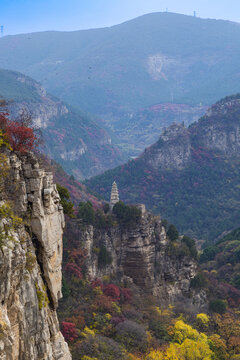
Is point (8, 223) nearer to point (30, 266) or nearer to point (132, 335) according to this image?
point (30, 266)

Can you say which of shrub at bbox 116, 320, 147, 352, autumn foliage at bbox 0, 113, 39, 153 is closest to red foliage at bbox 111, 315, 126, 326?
shrub at bbox 116, 320, 147, 352

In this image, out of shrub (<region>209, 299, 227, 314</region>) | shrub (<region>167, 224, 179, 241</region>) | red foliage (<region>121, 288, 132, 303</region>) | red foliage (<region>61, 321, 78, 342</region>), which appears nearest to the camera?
red foliage (<region>61, 321, 78, 342</region>)

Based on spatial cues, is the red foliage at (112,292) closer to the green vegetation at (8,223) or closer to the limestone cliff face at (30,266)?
the limestone cliff face at (30,266)

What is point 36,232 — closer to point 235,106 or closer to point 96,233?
point 96,233

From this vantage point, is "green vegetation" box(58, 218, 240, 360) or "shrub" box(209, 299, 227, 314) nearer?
"green vegetation" box(58, 218, 240, 360)

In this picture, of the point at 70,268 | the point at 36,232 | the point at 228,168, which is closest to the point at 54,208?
the point at 36,232

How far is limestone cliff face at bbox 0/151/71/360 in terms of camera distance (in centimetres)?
1439

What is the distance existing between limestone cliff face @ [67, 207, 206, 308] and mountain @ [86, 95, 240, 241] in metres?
51.2

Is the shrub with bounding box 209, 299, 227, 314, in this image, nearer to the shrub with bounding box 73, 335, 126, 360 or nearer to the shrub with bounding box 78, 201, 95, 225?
the shrub with bounding box 78, 201, 95, 225

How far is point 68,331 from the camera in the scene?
104 feet

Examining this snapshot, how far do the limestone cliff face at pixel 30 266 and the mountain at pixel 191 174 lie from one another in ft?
274

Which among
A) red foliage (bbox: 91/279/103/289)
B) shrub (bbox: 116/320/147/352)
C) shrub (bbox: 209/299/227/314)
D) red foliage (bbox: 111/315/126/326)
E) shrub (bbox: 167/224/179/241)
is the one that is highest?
shrub (bbox: 167/224/179/241)

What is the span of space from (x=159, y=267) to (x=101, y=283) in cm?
833

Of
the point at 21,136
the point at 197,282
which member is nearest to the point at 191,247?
the point at 197,282
